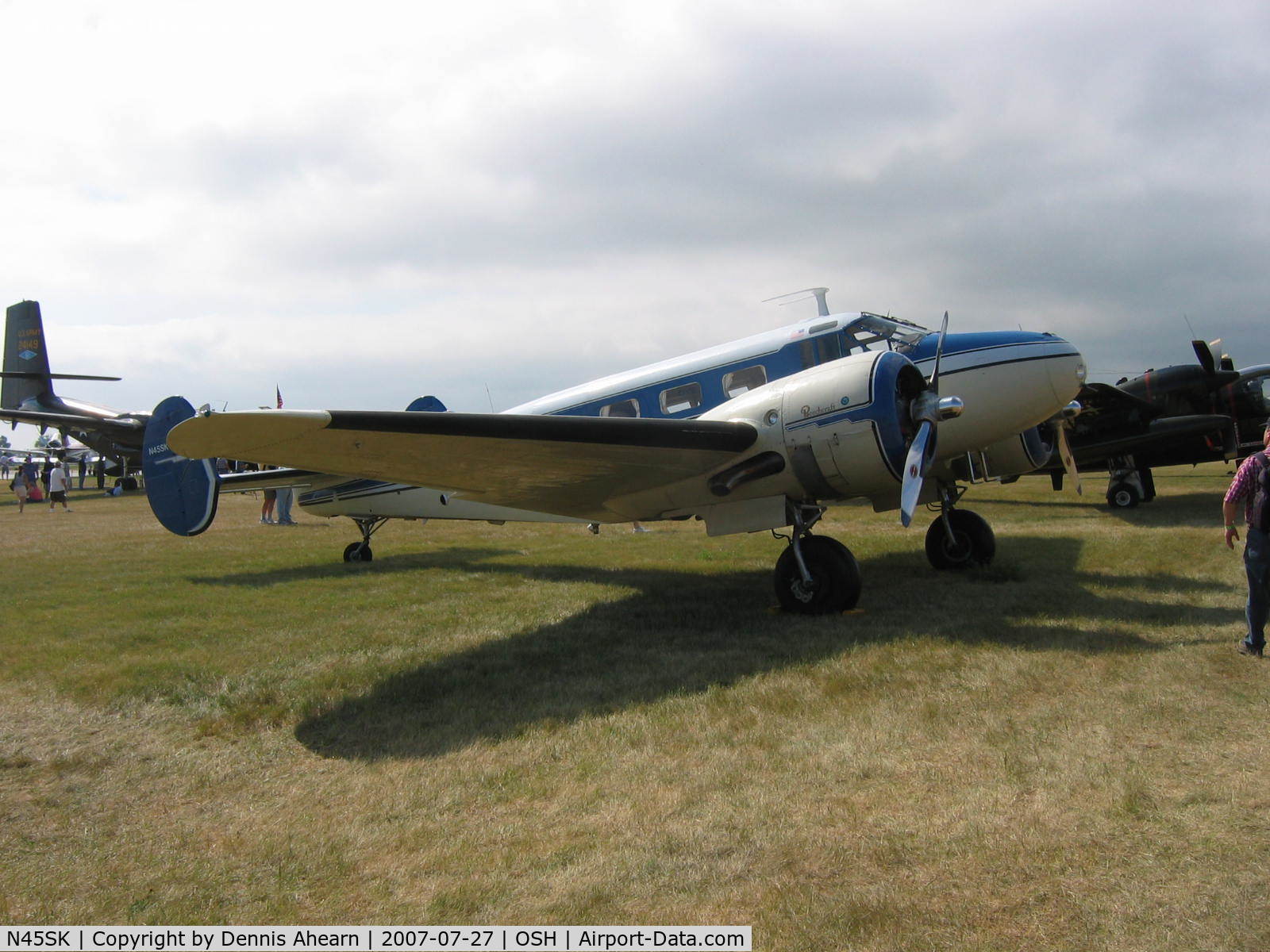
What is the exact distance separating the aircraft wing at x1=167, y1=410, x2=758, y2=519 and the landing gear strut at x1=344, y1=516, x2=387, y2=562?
4684mm

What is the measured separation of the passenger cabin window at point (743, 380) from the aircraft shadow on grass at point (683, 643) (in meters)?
2.25

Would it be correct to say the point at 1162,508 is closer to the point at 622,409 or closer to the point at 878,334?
the point at 878,334

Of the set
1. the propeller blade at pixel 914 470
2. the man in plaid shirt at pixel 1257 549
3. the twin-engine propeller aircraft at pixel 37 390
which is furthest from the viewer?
the twin-engine propeller aircraft at pixel 37 390

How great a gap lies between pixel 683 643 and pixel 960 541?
4.77m

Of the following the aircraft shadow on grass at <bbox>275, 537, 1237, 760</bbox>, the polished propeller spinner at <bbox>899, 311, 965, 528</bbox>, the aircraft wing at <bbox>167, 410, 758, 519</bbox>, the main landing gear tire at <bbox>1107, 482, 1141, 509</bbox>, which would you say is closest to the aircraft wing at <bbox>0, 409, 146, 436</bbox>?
the aircraft wing at <bbox>167, 410, 758, 519</bbox>

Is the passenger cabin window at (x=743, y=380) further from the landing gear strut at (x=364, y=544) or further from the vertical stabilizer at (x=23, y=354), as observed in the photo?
the vertical stabilizer at (x=23, y=354)

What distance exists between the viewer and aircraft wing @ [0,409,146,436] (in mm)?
28578

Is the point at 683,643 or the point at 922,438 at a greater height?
the point at 922,438

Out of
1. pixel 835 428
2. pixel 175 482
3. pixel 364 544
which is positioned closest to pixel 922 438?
pixel 835 428

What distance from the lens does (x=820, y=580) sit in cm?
698

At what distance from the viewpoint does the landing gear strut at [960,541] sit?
9.45 m

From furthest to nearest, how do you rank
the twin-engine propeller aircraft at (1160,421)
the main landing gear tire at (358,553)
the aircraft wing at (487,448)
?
the twin-engine propeller aircraft at (1160,421) → the main landing gear tire at (358,553) → the aircraft wing at (487,448)

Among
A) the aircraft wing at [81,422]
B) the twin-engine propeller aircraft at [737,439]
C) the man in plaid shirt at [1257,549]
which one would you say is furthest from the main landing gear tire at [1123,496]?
the aircraft wing at [81,422]

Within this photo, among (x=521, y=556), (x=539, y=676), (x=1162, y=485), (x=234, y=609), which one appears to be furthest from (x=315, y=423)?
(x=1162, y=485)
